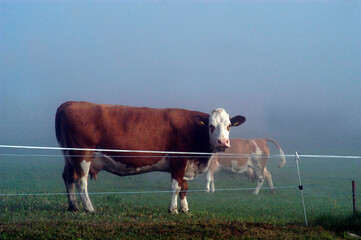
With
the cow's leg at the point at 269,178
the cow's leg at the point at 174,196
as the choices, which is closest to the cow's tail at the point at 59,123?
the cow's leg at the point at 174,196

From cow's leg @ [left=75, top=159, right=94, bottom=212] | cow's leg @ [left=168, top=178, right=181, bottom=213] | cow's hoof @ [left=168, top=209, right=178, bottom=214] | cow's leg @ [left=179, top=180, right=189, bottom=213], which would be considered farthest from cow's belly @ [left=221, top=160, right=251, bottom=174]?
cow's leg @ [left=75, top=159, right=94, bottom=212]

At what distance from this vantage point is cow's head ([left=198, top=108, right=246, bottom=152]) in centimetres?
990

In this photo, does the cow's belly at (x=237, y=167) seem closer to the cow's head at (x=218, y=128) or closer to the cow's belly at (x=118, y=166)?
the cow's head at (x=218, y=128)

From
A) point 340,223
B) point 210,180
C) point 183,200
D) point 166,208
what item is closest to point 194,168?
point 210,180

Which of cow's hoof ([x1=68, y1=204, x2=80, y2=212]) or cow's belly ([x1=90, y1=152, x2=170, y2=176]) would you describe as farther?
cow's belly ([x1=90, y1=152, x2=170, y2=176])

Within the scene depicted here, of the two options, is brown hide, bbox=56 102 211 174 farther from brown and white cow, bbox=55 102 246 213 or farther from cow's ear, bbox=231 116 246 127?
cow's ear, bbox=231 116 246 127

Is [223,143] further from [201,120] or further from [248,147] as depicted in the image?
[248,147]

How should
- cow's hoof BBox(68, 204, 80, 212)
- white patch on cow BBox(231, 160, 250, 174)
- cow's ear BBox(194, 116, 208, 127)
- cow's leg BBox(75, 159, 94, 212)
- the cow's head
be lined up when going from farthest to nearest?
1. white patch on cow BBox(231, 160, 250, 174)
2. cow's ear BBox(194, 116, 208, 127)
3. the cow's head
4. cow's leg BBox(75, 159, 94, 212)
5. cow's hoof BBox(68, 204, 80, 212)

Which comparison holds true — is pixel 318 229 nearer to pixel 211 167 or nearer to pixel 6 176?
pixel 211 167

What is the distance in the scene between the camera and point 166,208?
953 centimetres

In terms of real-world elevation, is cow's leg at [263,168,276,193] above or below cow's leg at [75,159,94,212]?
below

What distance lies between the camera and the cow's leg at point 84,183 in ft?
29.8

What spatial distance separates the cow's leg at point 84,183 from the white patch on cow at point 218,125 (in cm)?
297

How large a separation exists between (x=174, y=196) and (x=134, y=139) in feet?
5.48
